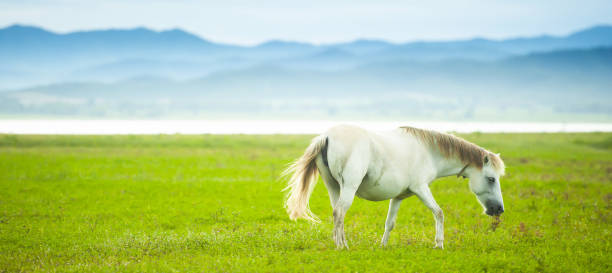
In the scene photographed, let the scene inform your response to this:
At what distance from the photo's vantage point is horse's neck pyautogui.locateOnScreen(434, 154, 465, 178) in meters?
10.9

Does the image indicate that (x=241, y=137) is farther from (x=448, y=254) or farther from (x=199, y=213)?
(x=448, y=254)

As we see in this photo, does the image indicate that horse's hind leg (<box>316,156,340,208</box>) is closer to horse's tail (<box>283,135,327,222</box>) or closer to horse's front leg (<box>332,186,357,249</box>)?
horse's tail (<box>283,135,327,222</box>)

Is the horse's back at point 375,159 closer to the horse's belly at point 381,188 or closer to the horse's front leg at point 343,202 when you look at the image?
the horse's belly at point 381,188

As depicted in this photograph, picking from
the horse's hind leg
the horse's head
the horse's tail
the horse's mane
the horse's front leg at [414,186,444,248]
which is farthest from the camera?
the horse's head

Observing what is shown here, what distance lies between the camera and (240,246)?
432 inches

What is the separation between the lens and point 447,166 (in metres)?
11.0

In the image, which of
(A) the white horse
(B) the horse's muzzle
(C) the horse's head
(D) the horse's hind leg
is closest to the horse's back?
(A) the white horse

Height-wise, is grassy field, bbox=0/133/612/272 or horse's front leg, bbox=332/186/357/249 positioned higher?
horse's front leg, bbox=332/186/357/249

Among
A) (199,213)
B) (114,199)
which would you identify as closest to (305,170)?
(199,213)

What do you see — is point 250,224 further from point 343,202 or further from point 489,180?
point 489,180

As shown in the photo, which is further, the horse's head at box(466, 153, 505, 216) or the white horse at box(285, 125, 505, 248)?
the horse's head at box(466, 153, 505, 216)

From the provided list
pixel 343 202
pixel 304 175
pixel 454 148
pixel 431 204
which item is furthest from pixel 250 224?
Result: pixel 454 148

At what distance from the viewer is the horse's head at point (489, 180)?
11.1 metres

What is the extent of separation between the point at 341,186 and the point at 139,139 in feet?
132
